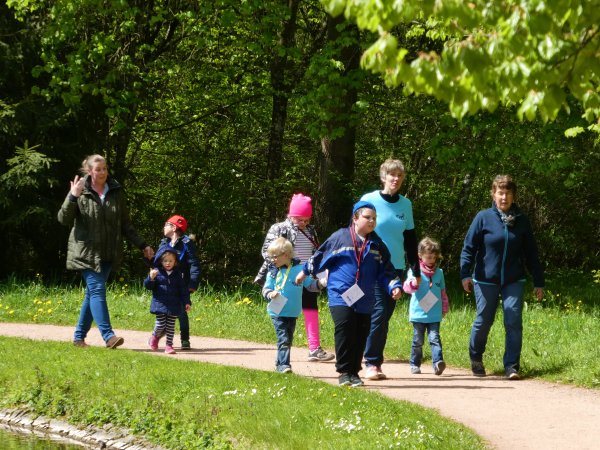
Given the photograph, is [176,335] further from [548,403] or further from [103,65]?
[103,65]

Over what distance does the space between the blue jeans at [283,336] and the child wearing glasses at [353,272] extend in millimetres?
800

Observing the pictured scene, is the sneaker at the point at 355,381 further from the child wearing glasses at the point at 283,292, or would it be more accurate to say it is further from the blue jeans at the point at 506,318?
the blue jeans at the point at 506,318

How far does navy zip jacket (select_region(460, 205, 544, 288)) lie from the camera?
10742 mm

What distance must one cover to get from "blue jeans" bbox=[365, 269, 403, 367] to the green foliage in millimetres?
4812

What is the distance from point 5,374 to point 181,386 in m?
2.03

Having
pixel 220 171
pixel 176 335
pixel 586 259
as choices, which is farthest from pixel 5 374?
pixel 586 259

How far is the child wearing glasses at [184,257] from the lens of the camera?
1242cm

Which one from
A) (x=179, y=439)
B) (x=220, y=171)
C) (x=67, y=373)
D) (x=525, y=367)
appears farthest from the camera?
(x=220, y=171)

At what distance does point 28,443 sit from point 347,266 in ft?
9.73

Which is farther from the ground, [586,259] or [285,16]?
[285,16]

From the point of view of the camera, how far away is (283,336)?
33.9ft

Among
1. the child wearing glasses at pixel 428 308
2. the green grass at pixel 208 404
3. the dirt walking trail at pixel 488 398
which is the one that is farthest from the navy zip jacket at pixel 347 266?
the child wearing glasses at pixel 428 308

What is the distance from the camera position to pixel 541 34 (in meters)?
5.02

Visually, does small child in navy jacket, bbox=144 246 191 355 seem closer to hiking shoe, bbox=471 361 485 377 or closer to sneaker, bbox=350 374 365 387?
sneaker, bbox=350 374 365 387
